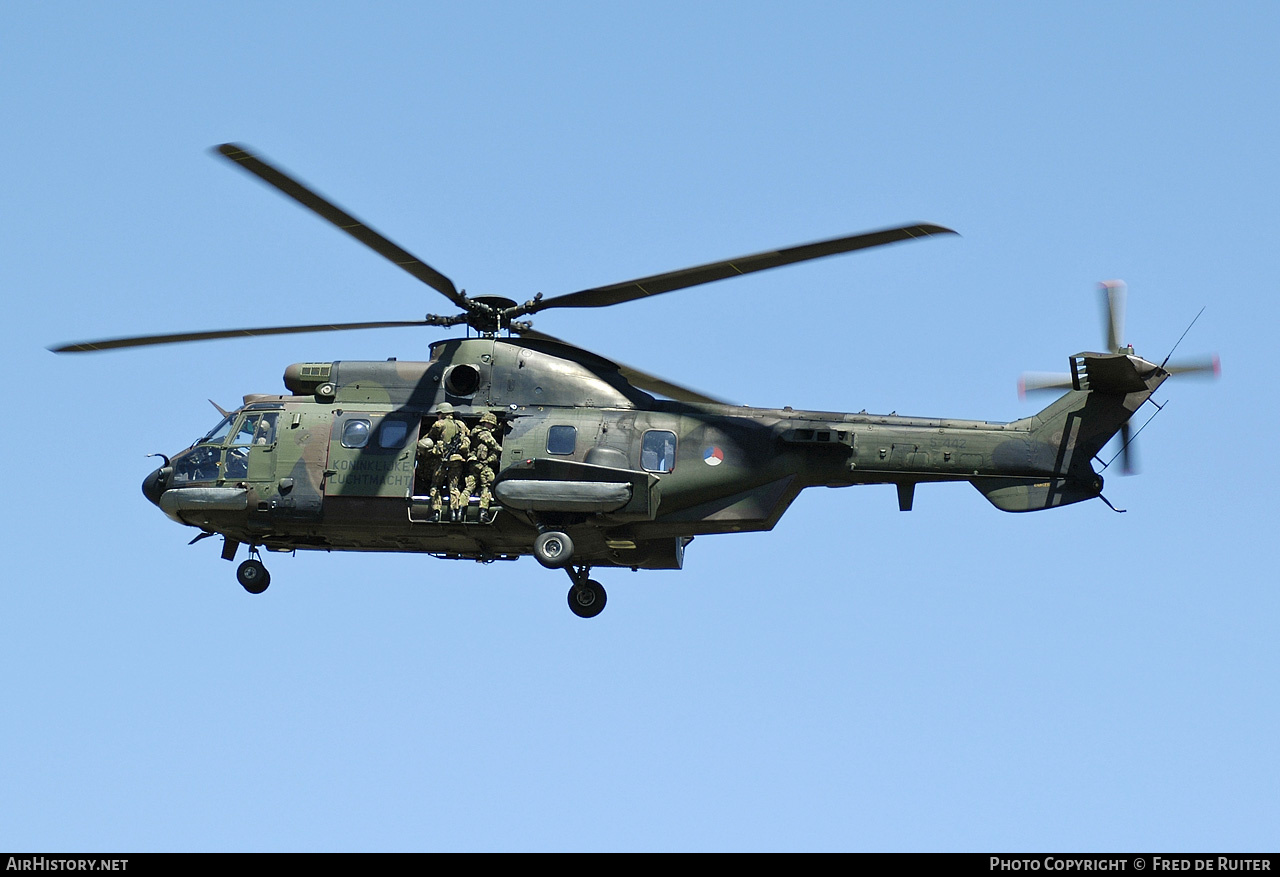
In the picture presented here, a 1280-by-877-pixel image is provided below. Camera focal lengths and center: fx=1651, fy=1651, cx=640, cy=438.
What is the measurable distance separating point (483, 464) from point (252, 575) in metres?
4.64

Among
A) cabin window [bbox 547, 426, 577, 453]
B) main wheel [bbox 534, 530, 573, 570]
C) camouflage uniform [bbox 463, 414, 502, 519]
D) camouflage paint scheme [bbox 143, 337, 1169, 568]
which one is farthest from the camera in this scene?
cabin window [bbox 547, 426, 577, 453]

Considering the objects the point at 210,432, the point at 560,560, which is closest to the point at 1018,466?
the point at 560,560

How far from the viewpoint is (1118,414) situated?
88.0 feet

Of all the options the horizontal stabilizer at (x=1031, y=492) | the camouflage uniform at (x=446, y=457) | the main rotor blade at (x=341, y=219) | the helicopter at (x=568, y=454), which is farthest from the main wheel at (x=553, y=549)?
the horizontal stabilizer at (x=1031, y=492)

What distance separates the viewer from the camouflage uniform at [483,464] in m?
26.7

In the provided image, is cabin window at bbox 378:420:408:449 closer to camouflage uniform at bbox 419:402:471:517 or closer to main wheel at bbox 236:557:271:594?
camouflage uniform at bbox 419:402:471:517

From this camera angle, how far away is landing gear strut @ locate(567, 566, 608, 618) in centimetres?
2798

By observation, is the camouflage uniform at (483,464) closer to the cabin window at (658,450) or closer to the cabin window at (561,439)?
the cabin window at (561,439)

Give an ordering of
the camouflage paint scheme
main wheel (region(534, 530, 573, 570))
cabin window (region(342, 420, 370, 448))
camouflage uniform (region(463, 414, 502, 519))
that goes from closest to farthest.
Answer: main wheel (region(534, 530, 573, 570)) < the camouflage paint scheme < camouflage uniform (region(463, 414, 502, 519)) < cabin window (region(342, 420, 370, 448))

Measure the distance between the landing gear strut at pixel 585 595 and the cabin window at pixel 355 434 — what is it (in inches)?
161

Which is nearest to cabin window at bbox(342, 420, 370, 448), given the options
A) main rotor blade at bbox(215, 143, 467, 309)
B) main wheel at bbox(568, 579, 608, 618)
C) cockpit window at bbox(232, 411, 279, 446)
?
cockpit window at bbox(232, 411, 279, 446)

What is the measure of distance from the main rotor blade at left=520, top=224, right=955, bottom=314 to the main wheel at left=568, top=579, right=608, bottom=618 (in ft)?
15.6

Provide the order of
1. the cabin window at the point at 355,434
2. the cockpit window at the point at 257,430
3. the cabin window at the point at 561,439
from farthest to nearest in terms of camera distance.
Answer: the cockpit window at the point at 257,430, the cabin window at the point at 355,434, the cabin window at the point at 561,439

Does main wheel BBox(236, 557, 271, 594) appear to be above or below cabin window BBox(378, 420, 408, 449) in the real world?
below
